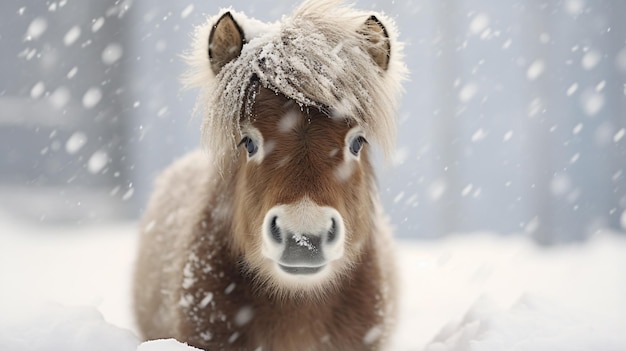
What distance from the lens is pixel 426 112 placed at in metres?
9.16

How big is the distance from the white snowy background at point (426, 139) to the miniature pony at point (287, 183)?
311 centimetres

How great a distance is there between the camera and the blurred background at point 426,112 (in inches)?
314

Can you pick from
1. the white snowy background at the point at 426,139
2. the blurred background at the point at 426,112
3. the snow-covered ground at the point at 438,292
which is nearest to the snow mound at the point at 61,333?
the snow-covered ground at the point at 438,292

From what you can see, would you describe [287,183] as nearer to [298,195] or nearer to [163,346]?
[298,195]

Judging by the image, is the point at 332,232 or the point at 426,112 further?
the point at 426,112

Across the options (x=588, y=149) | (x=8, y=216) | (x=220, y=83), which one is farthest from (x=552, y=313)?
(x=8, y=216)

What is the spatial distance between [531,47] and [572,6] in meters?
0.72

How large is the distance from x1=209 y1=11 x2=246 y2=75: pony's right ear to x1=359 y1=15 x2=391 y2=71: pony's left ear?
571 millimetres

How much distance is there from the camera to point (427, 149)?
9219 mm

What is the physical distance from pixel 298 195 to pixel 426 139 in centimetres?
712

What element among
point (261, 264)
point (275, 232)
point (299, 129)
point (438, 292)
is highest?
point (299, 129)

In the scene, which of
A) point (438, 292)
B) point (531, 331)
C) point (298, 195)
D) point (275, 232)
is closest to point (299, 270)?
point (275, 232)

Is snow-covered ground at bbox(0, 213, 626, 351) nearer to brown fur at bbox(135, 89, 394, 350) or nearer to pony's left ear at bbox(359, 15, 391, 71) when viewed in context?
brown fur at bbox(135, 89, 394, 350)

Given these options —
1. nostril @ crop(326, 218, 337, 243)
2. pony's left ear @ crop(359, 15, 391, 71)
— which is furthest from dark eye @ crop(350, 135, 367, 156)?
nostril @ crop(326, 218, 337, 243)
